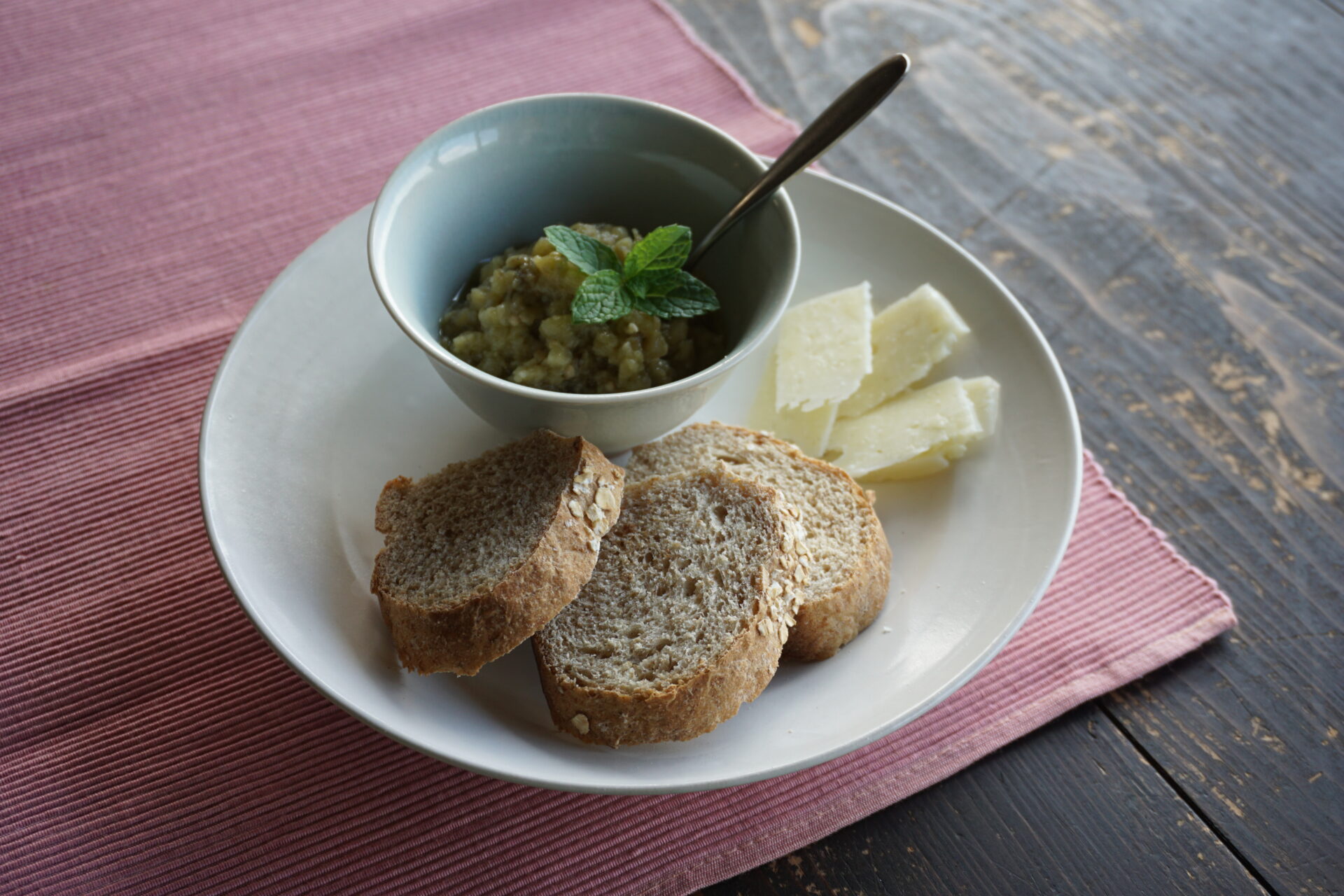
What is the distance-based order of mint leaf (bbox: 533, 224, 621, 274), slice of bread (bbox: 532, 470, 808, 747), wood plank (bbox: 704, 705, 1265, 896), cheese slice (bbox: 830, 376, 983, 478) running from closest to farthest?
slice of bread (bbox: 532, 470, 808, 747)
wood plank (bbox: 704, 705, 1265, 896)
mint leaf (bbox: 533, 224, 621, 274)
cheese slice (bbox: 830, 376, 983, 478)

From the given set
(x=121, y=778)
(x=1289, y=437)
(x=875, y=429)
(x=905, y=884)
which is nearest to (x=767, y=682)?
(x=905, y=884)

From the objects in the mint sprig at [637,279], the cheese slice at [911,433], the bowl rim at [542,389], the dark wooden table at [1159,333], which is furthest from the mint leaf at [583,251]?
the dark wooden table at [1159,333]

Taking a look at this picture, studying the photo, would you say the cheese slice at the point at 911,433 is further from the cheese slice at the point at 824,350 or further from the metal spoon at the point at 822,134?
the metal spoon at the point at 822,134

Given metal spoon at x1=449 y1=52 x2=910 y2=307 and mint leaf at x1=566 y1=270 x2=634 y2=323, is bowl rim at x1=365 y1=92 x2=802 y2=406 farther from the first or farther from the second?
mint leaf at x1=566 y1=270 x2=634 y2=323

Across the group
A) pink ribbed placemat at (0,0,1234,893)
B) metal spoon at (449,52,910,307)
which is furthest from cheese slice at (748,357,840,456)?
pink ribbed placemat at (0,0,1234,893)

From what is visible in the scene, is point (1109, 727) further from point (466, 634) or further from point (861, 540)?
point (466, 634)

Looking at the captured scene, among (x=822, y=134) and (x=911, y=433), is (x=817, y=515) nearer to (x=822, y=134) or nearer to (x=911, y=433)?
(x=911, y=433)

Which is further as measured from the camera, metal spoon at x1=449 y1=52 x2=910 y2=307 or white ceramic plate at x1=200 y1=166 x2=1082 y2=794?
metal spoon at x1=449 y1=52 x2=910 y2=307

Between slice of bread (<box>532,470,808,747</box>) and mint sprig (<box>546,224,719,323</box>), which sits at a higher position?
mint sprig (<box>546,224,719,323</box>)
